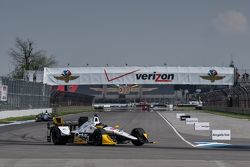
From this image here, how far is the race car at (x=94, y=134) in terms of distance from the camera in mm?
19319

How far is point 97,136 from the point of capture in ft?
63.8

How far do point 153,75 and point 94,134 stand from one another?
56.5 meters

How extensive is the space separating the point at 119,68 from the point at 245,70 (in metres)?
18.3

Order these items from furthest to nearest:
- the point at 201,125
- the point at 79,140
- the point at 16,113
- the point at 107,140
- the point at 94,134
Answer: the point at 16,113 → the point at 201,125 → the point at 79,140 → the point at 94,134 → the point at 107,140

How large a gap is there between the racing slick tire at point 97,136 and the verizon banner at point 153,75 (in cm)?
5516

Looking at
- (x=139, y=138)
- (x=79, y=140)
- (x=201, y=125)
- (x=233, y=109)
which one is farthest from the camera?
(x=233, y=109)

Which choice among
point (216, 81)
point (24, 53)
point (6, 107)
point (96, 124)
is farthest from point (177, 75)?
point (96, 124)

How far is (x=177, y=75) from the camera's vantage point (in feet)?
248

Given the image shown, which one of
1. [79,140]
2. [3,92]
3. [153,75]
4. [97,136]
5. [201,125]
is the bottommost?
[79,140]

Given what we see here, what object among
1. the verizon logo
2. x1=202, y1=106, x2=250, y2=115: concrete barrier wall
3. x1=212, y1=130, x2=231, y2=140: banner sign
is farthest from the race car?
the verizon logo

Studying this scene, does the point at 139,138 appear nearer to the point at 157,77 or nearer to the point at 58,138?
the point at 58,138

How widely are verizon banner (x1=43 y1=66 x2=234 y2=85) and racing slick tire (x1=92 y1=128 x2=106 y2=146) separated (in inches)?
2172

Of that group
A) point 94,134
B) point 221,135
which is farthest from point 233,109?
point 94,134

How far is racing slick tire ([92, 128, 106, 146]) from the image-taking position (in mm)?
19297
